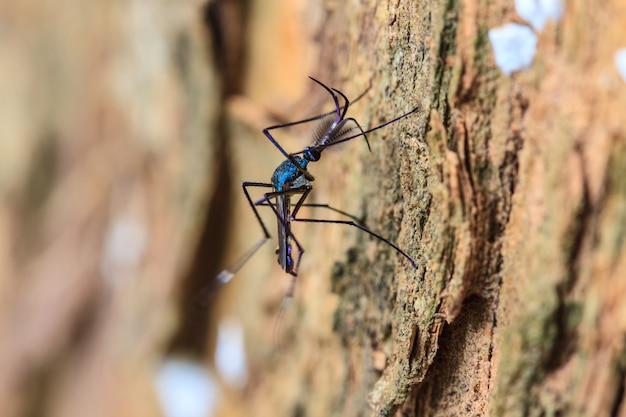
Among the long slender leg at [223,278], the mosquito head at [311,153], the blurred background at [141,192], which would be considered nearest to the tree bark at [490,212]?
the mosquito head at [311,153]

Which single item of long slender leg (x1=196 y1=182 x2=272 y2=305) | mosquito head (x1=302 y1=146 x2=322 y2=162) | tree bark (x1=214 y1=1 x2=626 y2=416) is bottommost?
tree bark (x1=214 y1=1 x2=626 y2=416)

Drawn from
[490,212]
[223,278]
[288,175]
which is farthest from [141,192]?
[490,212]

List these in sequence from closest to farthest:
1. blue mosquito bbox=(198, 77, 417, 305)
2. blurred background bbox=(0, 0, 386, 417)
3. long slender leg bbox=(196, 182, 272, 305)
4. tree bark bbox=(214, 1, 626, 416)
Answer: tree bark bbox=(214, 1, 626, 416) → blue mosquito bbox=(198, 77, 417, 305) → long slender leg bbox=(196, 182, 272, 305) → blurred background bbox=(0, 0, 386, 417)

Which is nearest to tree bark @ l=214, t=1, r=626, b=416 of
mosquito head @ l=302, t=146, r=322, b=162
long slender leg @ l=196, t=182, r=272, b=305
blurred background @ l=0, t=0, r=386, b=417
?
mosquito head @ l=302, t=146, r=322, b=162

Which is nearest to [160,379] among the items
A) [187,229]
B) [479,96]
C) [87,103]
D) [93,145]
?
[187,229]

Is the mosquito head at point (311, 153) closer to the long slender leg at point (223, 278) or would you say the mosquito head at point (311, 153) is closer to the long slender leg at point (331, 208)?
the long slender leg at point (331, 208)

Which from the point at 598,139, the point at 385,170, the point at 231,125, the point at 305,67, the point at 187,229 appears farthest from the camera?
the point at 187,229

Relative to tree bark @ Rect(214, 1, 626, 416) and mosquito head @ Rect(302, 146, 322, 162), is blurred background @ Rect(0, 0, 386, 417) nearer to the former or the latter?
mosquito head @ Rect(302, 146, 322, 162)

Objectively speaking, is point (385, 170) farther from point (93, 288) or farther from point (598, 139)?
point (93, 288)

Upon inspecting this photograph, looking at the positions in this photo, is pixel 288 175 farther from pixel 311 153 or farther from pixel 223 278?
pixel 223 278
